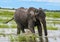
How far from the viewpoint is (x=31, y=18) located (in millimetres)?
13953

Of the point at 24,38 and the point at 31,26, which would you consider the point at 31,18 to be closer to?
the point at 31,26

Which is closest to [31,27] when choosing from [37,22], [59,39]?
[37,22]

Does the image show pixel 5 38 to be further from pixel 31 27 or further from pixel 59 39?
pixel 59 39

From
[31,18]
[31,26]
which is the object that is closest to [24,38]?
[31,26]

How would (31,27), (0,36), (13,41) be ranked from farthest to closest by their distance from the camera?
(0,36)
(31,27)
(13,41)

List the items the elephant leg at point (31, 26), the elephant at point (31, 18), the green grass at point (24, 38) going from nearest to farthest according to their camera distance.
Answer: the green grass at point (24, 38) → the elephant at point (31, 18) → the elephant leg at point (31, 26)

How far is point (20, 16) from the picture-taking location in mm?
15125

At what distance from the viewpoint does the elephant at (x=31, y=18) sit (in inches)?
533

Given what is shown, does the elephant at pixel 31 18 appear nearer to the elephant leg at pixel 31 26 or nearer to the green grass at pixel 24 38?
the elephant leg at pixel 31 26

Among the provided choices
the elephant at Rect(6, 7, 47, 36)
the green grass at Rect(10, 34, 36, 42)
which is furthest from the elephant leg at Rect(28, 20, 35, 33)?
the green grass at Rect(10, 34, 36, 42)

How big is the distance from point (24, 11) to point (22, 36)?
1.95 metres

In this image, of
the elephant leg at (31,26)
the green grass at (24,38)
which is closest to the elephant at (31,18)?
the elephant leg at (31,26)

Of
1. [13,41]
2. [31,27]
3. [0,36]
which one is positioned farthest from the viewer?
[0,36]

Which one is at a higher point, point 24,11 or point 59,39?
point 24,11
